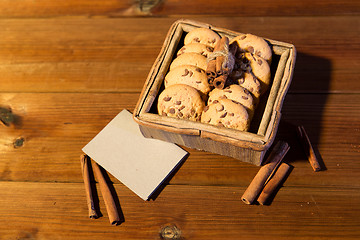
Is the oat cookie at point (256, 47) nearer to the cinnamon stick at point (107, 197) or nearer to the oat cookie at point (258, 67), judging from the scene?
the oat cookie at point (258, 67)

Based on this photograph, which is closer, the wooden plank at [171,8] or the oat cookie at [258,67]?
the oat cookie at [258,67]

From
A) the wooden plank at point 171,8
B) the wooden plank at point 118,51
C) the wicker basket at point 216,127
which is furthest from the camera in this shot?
the wooden plank at point 171,8

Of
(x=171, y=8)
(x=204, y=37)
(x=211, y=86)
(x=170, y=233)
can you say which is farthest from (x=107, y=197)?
(x=171, y=8)

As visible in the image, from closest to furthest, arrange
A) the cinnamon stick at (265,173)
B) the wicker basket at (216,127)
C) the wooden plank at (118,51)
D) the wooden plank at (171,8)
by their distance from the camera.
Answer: the wicker basket at (216,127)
the cinnamon stick at (265,173)
the wooden plank at (118,51)
the wooden plank at (171,8)

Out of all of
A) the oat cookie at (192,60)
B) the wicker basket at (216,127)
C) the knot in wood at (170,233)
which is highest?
the oat cookie at (192,60)

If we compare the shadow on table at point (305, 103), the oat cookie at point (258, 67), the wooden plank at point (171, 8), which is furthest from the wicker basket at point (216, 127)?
the wooden plank at point (171, 8)

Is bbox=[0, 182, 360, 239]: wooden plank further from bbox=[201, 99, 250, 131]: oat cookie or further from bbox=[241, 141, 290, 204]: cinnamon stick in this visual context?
bbox=[201, 99, 250, 131]: oat cookie

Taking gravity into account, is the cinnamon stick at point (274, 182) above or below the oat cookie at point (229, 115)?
below

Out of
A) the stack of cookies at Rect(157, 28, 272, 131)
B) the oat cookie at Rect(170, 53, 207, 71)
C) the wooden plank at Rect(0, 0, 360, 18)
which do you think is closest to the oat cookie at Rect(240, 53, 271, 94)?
the stack of cookies at Rect(157, 28, 272, 131)
